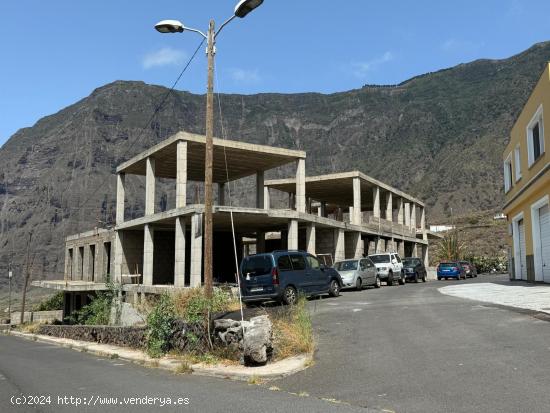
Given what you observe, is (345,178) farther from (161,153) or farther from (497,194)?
(497,194)

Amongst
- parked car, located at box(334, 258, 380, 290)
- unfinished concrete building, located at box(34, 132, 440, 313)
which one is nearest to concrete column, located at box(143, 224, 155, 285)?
unfinished concrete building, located at box(34, 132, 440, 313)

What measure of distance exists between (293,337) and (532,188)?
58.4ft

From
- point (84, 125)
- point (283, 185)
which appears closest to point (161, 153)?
point (283, 185)

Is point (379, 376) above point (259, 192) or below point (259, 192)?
below

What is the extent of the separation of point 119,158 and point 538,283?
14588cm

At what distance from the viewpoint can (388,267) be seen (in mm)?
32062

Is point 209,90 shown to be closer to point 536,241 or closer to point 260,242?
point 536,241

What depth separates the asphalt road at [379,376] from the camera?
23.0ft

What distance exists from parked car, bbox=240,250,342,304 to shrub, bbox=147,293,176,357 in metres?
5.87

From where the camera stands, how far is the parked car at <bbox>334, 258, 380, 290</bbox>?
26.9 metres

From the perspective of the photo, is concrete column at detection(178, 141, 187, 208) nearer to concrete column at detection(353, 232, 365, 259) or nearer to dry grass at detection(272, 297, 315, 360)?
concrete column at detection(353, 232, 365, 259)

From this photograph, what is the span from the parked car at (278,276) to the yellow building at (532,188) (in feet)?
33.9

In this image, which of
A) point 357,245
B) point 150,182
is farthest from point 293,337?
point 357,245

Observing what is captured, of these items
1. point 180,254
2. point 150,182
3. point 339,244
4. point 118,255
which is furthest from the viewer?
point 118,255
